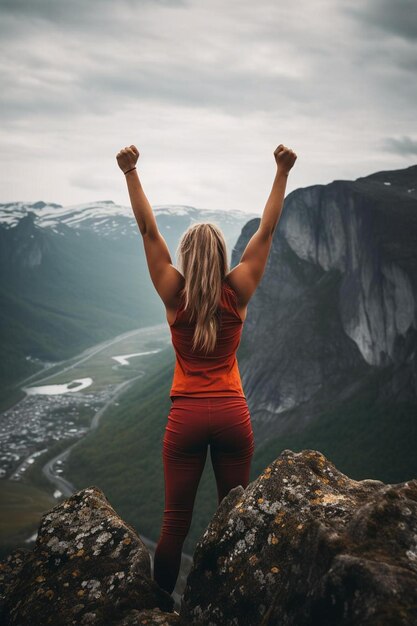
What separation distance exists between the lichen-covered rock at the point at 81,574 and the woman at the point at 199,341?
2.61 ft

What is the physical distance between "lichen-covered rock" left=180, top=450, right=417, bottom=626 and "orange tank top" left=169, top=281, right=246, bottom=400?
1.60 meters

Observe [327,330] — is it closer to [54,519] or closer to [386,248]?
[386,248]

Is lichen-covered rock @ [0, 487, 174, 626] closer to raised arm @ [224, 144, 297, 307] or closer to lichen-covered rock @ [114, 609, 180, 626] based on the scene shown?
lichen-covered rock @ [114, 609, 180, 626]

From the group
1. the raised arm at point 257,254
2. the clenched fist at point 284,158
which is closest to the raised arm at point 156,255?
the raised arm at point 257,254

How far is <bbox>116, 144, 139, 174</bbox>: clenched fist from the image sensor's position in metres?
6.20

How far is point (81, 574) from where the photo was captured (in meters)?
6.66

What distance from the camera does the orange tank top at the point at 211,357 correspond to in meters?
5.88

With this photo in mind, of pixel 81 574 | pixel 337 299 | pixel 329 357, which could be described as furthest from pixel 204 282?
pixel 337 299

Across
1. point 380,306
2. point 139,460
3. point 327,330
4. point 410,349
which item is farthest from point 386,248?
point 139,460

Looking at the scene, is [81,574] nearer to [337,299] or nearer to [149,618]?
[149,618]

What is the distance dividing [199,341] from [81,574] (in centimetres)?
355

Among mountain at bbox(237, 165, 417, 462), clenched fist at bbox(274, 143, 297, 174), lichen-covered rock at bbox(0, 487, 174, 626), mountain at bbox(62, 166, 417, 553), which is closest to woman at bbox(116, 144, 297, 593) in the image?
clenched fist at bbox(274, 143, 297, 174)

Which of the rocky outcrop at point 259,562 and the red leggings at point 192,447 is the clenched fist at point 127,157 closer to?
the red leggings at point 192,447

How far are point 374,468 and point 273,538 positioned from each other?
132 m
